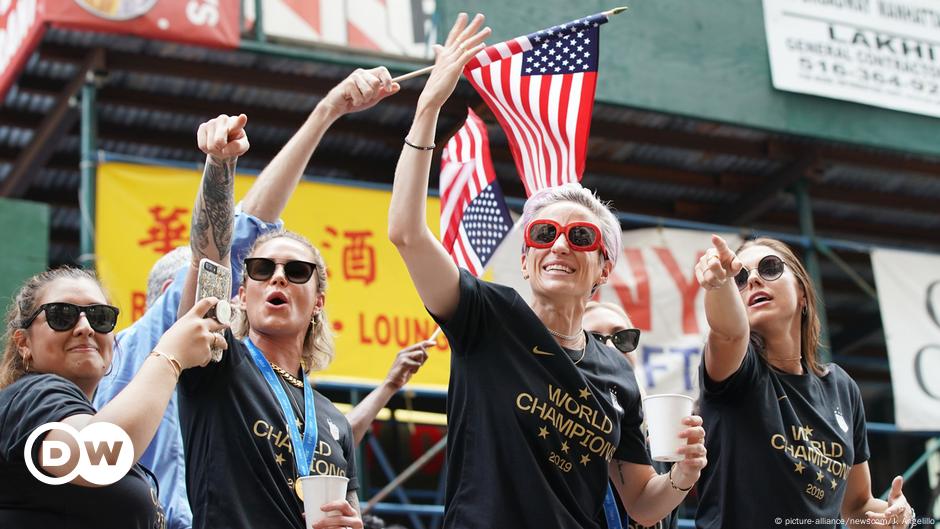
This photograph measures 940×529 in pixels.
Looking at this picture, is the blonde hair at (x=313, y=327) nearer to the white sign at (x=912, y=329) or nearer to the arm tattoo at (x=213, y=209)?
the arm tattoo at (x=213, y=209)

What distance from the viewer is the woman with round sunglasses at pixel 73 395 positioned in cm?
335

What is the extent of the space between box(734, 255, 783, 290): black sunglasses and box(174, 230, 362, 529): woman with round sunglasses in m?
1.64

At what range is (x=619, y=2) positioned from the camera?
35.5 ft

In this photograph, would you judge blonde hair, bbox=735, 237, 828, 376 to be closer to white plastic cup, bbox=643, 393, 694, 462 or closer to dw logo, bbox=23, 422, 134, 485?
white plastic cup, bbox=643, 393, 694, 462

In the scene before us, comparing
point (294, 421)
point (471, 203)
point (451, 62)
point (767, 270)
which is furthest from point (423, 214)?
point (471, 203)

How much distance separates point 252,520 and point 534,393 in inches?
36.9

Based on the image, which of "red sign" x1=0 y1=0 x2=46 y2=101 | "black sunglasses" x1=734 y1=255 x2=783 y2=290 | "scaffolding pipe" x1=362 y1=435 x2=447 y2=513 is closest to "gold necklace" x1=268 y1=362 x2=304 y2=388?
"black sunglasses" x1=734 y1=255 x2=783 y2=290

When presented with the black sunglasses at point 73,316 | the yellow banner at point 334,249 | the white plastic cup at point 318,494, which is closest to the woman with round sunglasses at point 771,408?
the white plastic cup at point 318,494

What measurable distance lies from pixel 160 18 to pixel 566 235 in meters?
5.59

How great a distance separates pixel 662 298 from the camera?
1098 centimetres

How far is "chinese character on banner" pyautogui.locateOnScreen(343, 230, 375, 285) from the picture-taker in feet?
32.7

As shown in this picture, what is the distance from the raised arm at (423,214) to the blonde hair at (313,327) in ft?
2.87

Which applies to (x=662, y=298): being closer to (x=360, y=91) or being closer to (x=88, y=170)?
(x=88, y=170)

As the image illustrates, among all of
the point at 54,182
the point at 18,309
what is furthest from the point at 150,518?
the point at 54,182
